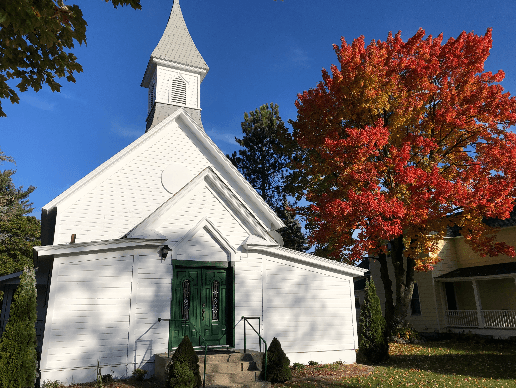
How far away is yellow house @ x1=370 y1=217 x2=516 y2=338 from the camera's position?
742 inches

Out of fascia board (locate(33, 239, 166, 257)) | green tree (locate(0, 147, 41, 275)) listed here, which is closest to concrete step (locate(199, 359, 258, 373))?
fascia board (locate(33, 239, 166, 257))

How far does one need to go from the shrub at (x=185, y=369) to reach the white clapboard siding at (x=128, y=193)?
4.91 m

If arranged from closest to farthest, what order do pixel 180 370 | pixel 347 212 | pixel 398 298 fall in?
pixel 180 370
pixel 347 212
pixel 398 298

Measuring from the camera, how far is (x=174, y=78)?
17562 mm

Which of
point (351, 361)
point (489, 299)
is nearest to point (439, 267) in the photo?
point (489, 299)

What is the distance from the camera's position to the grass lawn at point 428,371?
31.2 feet

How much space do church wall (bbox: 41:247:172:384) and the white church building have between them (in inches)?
1.0

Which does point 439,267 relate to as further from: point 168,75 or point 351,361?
point 168,75

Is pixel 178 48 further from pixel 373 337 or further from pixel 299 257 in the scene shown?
pixel 373 337

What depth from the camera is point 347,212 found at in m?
14.5

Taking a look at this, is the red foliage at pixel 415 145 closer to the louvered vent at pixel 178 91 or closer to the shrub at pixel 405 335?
the shrub at pixel 405 335

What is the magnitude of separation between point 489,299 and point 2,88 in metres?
23.2

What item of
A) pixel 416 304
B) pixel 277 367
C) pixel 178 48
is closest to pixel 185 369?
pixel 277 367

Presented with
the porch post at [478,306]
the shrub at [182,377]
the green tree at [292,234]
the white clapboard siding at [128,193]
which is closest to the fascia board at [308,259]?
the white clapboard siding at [128,193]
